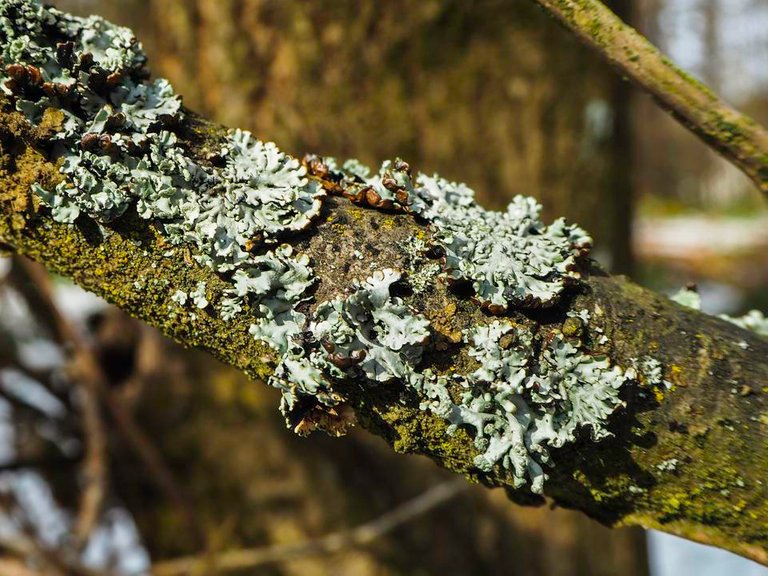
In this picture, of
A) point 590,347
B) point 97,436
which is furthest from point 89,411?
point 590,347

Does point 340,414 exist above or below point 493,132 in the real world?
below

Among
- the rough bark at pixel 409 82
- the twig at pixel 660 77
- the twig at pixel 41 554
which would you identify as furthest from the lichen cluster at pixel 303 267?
the twig at pixel 41 554

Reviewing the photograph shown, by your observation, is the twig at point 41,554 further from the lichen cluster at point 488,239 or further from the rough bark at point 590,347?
the lichen cluster at point 488,239

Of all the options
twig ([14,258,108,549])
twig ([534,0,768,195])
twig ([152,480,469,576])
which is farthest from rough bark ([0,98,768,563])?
twig ([14,258,108,549])

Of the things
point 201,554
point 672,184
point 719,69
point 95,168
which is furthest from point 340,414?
point 719,69

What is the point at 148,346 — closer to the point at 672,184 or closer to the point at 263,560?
the point at 263,560

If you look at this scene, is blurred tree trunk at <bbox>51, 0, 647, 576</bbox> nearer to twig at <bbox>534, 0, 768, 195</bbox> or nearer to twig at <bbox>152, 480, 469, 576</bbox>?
twig at <bbox>152, 480, 469, 576</bbox>

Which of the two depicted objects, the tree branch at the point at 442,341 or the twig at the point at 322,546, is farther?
the twig at the point at 322,546
